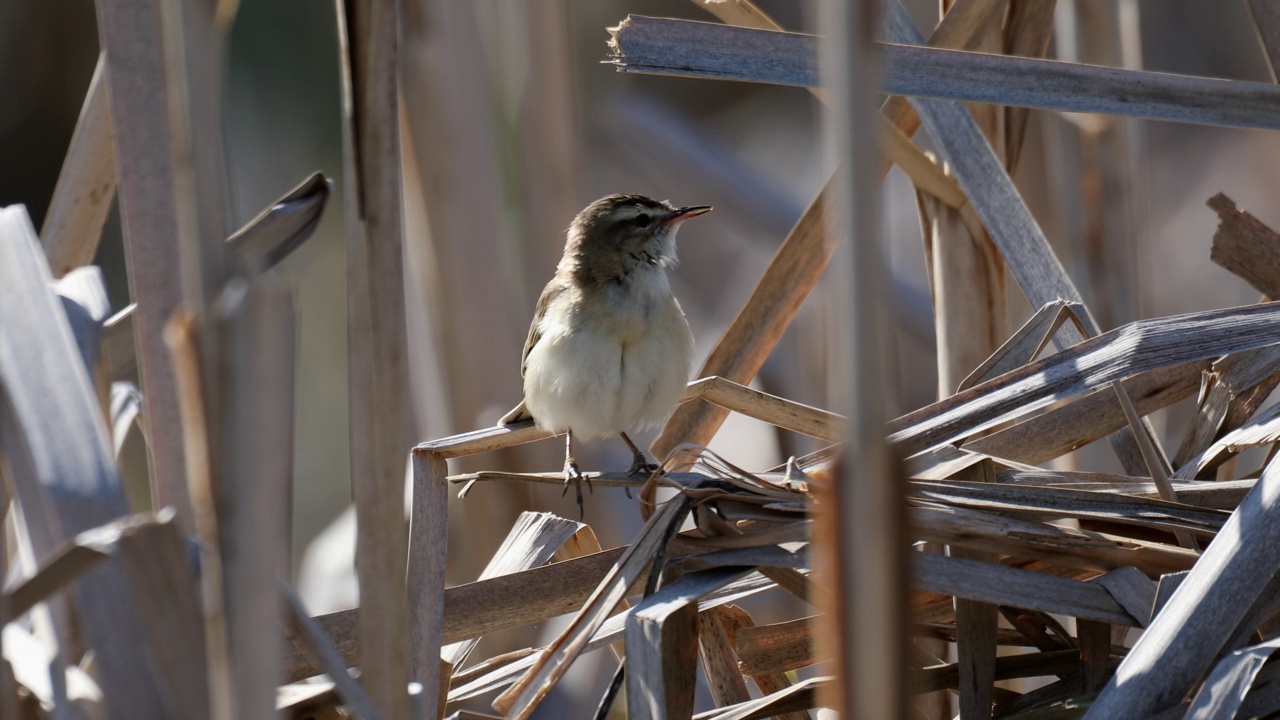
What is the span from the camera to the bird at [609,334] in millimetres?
3219

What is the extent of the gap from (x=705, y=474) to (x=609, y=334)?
54.7 inches

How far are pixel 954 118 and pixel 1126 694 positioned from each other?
143 cm

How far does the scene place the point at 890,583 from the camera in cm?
103

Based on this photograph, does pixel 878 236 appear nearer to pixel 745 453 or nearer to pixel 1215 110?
pixel 1215 110

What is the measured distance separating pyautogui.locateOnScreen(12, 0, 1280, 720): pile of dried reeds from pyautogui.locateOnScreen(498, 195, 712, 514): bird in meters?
0.47

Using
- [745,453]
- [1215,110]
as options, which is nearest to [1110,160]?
[1215,110]

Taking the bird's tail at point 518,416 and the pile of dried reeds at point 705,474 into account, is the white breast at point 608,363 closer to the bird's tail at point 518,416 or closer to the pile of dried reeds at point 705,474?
the bird's tail at point 518,416

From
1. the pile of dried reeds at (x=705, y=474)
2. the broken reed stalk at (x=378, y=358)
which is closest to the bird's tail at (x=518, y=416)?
the pile of dried reeds at (x=705, y=474)

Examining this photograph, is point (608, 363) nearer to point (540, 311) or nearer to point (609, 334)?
point (609, 334)

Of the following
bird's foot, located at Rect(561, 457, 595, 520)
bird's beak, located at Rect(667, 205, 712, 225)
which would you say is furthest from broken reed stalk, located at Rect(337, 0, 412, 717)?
bird's beak, located at Rect(667, 205, 712, 225)

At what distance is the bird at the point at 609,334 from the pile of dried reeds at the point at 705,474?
0.47m

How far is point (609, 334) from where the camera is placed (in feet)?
11.1

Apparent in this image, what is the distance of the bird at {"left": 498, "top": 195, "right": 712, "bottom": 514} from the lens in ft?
10.6

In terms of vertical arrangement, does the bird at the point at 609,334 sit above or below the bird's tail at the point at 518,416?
above
